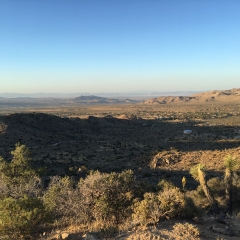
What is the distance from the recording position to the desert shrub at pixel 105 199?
9.74 meters

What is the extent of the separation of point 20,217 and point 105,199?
322cm

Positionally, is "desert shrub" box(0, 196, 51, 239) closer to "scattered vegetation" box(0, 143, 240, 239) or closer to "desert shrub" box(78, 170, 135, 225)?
"scattered vegetation" box(0, 143, 240, 239)

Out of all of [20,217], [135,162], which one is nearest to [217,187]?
[20,217]

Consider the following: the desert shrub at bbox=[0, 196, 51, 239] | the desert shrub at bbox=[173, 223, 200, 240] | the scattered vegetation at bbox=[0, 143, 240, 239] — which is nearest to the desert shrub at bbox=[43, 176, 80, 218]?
the scattered vegetation at bbox=[0, 143, 240, 239]

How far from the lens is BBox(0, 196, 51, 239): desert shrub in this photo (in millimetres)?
7602

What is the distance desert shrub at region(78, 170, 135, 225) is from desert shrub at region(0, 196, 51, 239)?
1.75m

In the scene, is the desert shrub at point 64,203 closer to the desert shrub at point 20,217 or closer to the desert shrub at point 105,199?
the desert shrub at point 105,199

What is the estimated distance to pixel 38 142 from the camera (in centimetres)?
4241

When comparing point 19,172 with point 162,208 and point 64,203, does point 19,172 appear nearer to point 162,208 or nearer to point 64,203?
point 64,203

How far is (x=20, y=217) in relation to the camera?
7.79 m

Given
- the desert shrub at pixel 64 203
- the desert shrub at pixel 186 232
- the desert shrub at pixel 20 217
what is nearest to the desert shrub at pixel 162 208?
the desert shrub at pixel 186 232

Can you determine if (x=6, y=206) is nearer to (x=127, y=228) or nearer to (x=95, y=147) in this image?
(x=127, y=228)

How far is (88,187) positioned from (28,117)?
51452 millimetres

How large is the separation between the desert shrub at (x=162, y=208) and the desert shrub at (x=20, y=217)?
3.20 meters
